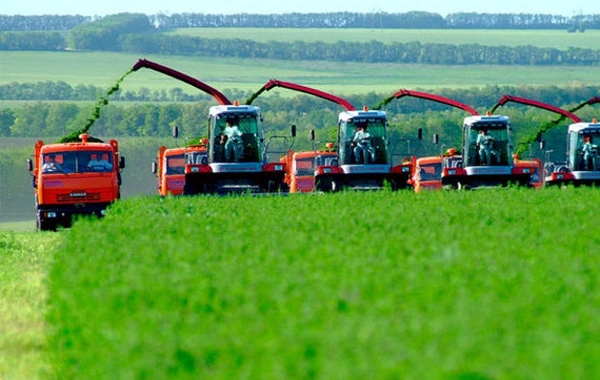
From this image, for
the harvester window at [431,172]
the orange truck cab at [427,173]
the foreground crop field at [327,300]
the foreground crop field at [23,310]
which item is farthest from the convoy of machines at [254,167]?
the foreground crop field at [327,300]

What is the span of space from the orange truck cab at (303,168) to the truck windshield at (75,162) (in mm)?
9826

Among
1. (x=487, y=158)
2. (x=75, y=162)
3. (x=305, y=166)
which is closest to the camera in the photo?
(x=75, y=162)

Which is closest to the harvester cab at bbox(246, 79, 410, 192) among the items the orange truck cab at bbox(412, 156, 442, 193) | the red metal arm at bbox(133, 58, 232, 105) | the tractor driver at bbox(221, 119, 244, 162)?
the tractor driver at bbox(221, 119, 244, 162)

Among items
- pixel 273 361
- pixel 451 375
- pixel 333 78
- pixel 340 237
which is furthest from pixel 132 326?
pixel 333 78

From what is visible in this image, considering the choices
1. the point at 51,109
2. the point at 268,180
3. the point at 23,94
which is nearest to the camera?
the point at 268,180

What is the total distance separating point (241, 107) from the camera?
39.9m

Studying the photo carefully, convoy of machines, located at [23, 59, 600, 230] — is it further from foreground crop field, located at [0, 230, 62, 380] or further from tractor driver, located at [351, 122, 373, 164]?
foreground crop field, located at [0, 230, 62, 380]

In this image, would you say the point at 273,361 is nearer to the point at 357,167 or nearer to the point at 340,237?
the point at 340,237

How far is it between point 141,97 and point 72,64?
21977 millimetres

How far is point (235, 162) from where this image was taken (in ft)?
128

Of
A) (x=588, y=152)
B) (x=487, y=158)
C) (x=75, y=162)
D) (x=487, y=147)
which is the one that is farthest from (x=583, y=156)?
(x=75, y=162)

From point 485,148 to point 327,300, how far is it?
1198 inches

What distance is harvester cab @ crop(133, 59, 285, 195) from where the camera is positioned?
3888 cm

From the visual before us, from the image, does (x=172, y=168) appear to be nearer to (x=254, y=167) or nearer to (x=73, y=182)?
(x=73, y=182)
